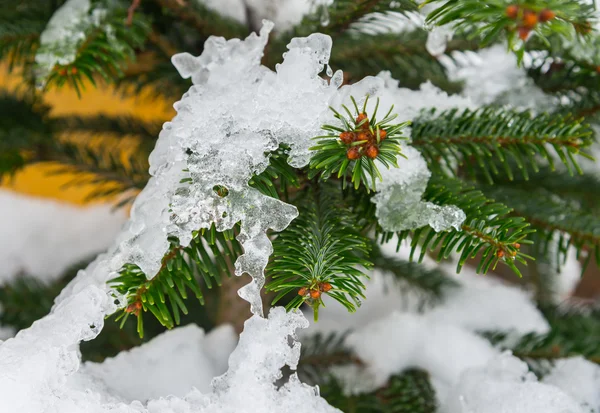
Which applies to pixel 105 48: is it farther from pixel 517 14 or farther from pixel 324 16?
pixel 517 14

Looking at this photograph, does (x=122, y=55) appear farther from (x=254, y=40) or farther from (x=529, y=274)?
(x=529, y=274)

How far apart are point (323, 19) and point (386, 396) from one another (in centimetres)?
34

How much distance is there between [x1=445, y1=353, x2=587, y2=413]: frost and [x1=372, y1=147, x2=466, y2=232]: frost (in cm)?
15

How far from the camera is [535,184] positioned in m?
0.55

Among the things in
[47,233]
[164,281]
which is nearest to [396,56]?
[164,281]

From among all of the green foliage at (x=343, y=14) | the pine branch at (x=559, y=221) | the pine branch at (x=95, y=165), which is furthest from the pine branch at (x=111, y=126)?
the pine branch at (x=559, y=221)

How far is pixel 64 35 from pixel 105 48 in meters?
0.04

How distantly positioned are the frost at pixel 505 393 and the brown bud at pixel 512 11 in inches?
10.8

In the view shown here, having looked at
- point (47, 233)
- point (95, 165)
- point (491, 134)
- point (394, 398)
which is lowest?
point (47, 233)

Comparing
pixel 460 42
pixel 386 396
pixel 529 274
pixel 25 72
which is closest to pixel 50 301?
pixel 25 72

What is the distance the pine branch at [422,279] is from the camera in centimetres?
61

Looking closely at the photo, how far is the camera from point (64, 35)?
40 centimetres

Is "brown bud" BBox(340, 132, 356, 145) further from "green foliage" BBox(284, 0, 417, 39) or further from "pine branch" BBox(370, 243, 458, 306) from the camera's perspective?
"pine branch" BBox(370, 243, 458, 306)

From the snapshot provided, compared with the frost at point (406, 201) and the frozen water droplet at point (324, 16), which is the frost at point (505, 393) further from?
the frozen water droplet at point (324, 16)
